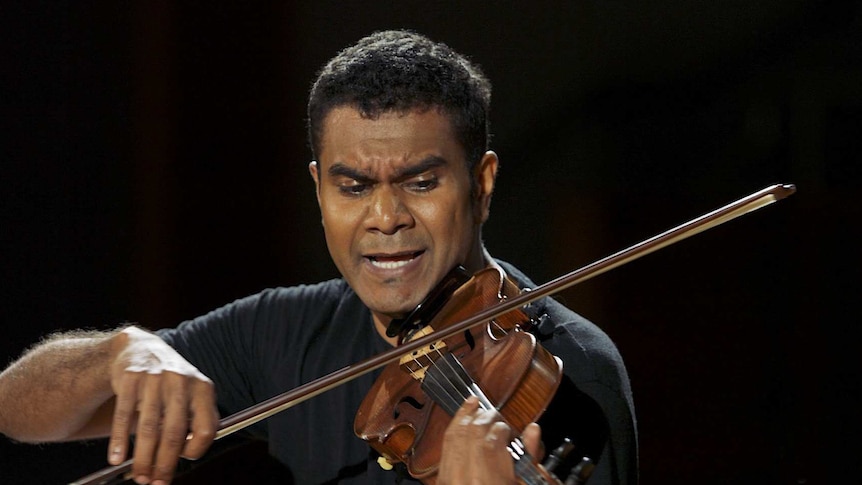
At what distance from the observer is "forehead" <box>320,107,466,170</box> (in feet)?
4.29

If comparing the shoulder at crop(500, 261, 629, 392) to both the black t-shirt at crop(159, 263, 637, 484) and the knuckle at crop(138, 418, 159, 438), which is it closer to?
the black t-shirt at crop(159, 263, 637, 484)

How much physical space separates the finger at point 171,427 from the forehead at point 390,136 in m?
0.37

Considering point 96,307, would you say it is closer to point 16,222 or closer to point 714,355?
point 16,222

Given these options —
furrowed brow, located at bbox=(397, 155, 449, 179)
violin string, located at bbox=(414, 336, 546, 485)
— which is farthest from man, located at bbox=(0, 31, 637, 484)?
violin string, located at bbox=(414, 336, 546, 485)

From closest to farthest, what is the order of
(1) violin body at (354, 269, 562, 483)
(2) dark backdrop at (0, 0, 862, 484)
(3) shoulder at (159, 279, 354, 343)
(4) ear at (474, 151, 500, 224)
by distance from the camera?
(1) violin body at (354, 269, 562, 483) → (4) ear at (474, 151, 500, 224) → (3) shoulder at (159, 279, 354, 343) → (2) dark backdrop at (0, 0, 862, 484)

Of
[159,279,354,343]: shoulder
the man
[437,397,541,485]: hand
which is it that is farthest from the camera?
[159,279,354,343]: shoulder

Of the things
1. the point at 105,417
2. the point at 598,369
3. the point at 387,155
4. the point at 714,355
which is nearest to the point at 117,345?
the point at 105,417

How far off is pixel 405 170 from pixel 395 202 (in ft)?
0.14

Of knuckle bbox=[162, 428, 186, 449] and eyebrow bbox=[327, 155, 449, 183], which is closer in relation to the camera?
knuckle bbox=[162, 428, 186, 449]

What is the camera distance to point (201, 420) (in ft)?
3.67

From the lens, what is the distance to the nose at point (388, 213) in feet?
4.29

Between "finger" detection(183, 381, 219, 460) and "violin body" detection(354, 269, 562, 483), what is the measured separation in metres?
0.18

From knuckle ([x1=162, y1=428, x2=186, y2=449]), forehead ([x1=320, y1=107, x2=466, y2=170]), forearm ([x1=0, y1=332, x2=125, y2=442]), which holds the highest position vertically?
forehead ([x1=320, y1=107, x2=466, y2=170])

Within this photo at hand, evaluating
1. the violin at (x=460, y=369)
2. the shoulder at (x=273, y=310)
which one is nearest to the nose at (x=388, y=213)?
the violin at (x=460, y=369)
